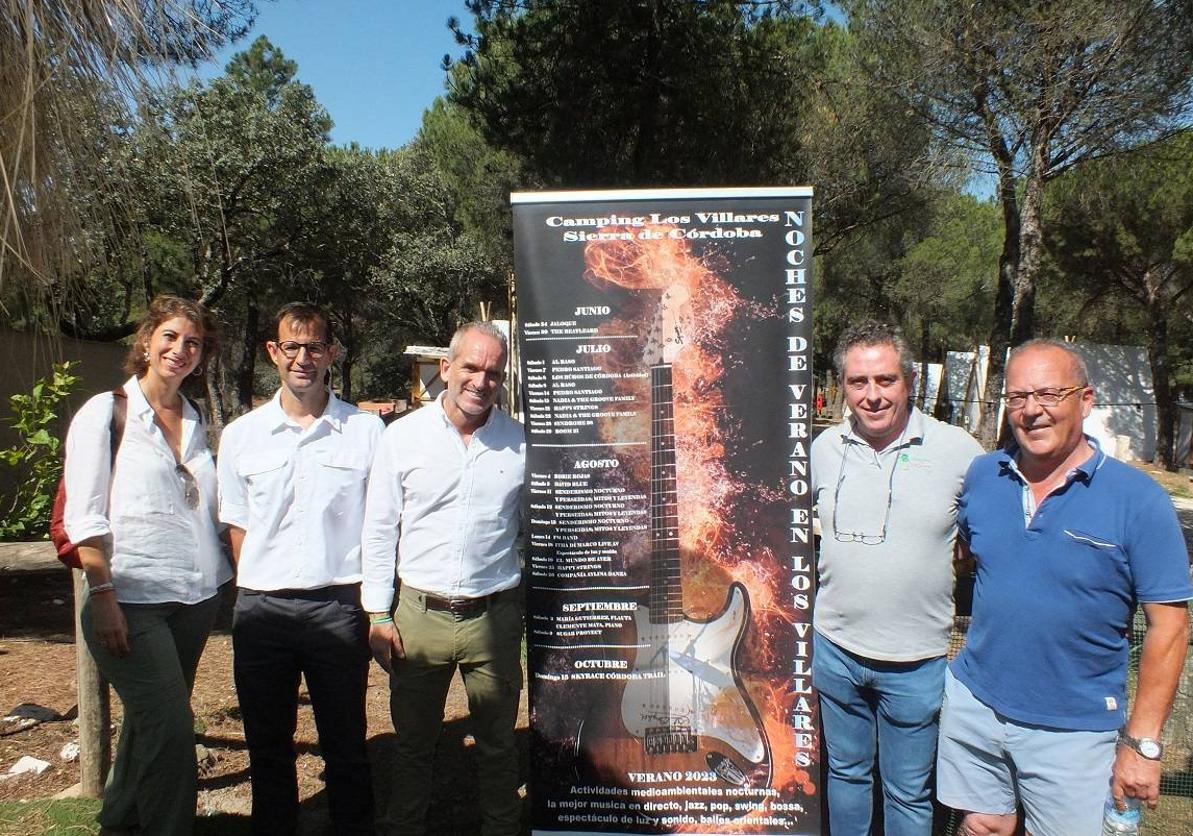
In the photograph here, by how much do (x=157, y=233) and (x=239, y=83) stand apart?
4.97 m

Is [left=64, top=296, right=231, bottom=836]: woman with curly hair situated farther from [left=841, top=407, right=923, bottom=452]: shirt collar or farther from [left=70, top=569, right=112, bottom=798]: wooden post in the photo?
[left=841, top=407, right=923, bottom=452]: shirt collar

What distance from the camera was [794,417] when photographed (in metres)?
2.91

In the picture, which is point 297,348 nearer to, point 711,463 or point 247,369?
point 711,463

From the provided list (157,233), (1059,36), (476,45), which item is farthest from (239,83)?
(1059,36)

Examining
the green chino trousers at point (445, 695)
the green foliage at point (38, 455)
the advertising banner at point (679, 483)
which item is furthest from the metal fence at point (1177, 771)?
the green foliage at point (38, 455)

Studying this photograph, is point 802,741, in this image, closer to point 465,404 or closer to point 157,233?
point 465,404

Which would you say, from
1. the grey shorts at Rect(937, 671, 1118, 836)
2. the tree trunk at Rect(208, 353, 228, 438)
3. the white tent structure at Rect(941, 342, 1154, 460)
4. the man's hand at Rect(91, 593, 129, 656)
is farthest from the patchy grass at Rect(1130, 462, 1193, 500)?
the man's hand at Rect(91, 593, 129, 656)

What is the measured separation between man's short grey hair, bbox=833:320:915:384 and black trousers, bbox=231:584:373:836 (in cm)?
189

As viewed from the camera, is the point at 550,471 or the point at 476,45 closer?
the point at 550,471

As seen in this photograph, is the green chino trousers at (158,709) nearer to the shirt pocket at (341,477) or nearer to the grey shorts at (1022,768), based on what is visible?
the shirt pocket at (341,477)

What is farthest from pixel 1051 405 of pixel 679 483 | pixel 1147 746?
pixel 679 483

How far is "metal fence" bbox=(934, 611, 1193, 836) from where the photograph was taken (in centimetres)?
311

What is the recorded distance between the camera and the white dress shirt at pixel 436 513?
280 centimetres

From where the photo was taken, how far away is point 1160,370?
2059cm
